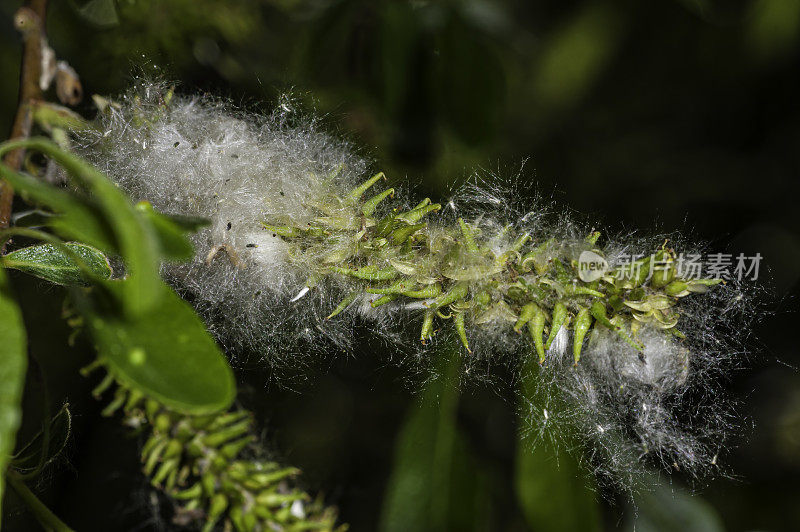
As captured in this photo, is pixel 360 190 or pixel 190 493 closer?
pixel 360 190

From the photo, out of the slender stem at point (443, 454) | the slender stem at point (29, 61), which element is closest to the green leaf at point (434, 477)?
the slender stem at point (443, 454)

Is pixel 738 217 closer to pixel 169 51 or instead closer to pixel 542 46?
pixel 542 46

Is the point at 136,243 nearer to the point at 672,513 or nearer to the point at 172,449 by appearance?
the point at 172,449

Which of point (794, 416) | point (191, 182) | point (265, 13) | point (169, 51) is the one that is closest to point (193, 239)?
point (191, 182)

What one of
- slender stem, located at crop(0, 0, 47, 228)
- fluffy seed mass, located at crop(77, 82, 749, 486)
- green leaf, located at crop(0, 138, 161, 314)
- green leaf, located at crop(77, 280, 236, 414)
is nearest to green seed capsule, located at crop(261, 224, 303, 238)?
fluffy seed mass, located at crop(77, 82, 749, 486)

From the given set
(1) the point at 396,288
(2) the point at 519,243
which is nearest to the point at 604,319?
(2) the point at 519,243

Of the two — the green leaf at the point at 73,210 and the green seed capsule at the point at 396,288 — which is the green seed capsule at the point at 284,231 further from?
the green leaf at the point at 73,210

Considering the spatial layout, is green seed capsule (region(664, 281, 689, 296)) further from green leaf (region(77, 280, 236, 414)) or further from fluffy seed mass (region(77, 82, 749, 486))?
green leaf (region(77, 280, 236, 414))
